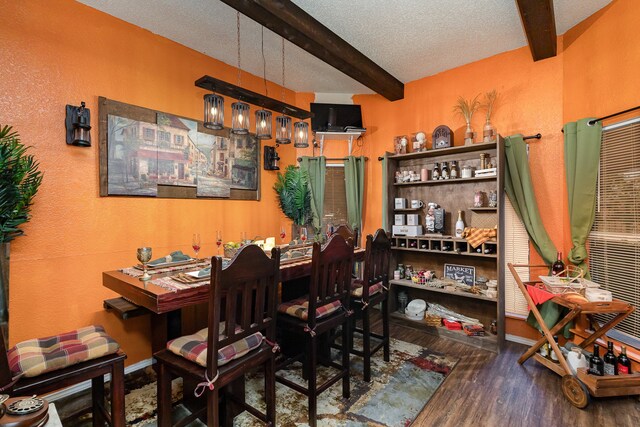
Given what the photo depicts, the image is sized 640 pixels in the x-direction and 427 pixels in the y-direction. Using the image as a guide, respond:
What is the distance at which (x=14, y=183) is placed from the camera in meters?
2.02

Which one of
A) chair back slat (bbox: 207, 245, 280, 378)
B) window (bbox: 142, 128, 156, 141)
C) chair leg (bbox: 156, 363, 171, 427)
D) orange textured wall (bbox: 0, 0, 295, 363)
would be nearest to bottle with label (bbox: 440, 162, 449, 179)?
chair back slat (bbox: 207, 245, 280, 378)

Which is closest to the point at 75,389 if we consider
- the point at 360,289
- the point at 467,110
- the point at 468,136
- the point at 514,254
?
the point at 360,289

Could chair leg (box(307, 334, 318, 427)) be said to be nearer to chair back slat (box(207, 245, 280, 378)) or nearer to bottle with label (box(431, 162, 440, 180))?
chair back slat (box(207, 245, 280, 378))

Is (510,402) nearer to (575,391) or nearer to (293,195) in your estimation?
(575,391)

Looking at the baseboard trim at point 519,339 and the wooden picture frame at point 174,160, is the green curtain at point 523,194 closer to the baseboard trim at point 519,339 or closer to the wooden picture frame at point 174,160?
the baseboard trim at point 519,339

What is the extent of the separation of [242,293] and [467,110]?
10.6ft

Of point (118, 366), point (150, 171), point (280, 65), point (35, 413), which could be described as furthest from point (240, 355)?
point (280, 65)

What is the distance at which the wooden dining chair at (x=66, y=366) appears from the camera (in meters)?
1.40

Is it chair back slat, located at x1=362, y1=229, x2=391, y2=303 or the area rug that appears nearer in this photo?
the area rug

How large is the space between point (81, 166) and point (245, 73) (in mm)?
2131

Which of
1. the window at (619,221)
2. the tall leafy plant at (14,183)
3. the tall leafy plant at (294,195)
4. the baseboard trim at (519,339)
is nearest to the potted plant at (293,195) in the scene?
the tall leafy plant at (294,195)

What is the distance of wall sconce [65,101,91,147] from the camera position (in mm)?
2381

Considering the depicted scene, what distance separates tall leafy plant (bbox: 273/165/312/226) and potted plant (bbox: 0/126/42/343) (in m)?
2.45

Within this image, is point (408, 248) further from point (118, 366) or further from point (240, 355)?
point (118, 366)
